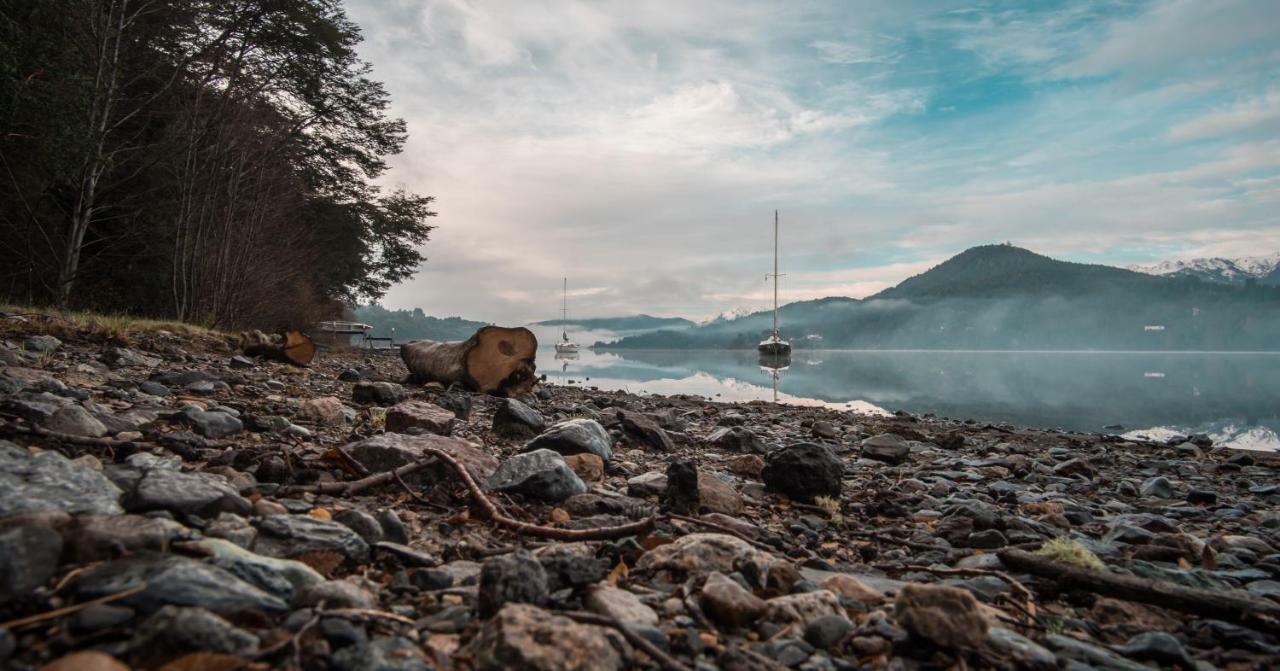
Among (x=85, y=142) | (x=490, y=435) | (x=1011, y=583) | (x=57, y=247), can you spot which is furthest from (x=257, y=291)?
(x=1011, y=583)

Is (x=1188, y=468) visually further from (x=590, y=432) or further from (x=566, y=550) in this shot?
(x=566, y=550)

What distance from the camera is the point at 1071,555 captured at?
3.15m

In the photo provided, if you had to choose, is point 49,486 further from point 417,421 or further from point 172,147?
point 172,147

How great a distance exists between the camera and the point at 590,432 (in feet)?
17.5

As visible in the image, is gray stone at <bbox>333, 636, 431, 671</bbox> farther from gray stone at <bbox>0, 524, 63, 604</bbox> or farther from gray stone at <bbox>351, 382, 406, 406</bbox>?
gray stone at <bbox>351, 382, 406, 406</bbox>

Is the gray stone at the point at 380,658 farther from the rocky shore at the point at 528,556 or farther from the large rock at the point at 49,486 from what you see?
the large rock at the point at 49,486

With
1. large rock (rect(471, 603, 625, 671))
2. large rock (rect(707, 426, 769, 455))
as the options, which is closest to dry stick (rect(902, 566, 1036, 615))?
large rock (rect(471, 603, 625, 671))

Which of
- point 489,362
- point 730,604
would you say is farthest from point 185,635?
point 489,362

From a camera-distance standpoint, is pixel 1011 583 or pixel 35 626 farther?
pixel 1011 583

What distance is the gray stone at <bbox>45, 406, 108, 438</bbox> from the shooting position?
3.36 meters

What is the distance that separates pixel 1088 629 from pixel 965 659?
95 cm

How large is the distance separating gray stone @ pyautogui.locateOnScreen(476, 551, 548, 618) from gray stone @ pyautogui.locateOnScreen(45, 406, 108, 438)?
293 centimetres

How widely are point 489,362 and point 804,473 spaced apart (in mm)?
6620

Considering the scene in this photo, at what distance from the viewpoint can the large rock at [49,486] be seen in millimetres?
2105
